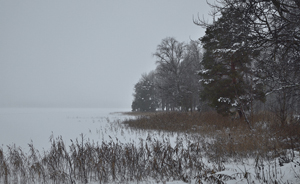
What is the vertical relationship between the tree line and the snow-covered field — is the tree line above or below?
above

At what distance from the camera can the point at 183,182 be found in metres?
3.09

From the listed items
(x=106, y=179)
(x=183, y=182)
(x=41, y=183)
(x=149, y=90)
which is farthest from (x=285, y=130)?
(x=149, y=90)

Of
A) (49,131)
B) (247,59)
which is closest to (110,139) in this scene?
(49,131)

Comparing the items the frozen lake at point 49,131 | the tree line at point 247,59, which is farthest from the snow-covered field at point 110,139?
the tree line at point 247,59

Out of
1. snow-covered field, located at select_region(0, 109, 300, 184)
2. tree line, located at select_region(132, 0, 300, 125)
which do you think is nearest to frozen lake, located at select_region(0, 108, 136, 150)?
snow-covered field, located at select_region(0, 109, 300, 184)

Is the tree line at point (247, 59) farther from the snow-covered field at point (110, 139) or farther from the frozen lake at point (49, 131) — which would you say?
the frozen lake at point (49, 131)

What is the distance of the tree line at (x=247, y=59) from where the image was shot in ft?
10.4

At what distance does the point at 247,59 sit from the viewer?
6711mm

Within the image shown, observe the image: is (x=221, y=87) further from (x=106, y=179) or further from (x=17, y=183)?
(x=17, y=183)

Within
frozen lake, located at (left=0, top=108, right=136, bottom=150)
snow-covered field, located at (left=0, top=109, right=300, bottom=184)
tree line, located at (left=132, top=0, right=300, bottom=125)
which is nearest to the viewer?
snow-covered field, located at (left=0, top=109, right=300, bottom=184)

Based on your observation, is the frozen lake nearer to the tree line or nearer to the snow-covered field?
the snow-covered field

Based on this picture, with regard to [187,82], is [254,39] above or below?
below

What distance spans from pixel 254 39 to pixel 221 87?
718cm

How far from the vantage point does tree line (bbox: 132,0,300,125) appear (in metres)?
3.17
